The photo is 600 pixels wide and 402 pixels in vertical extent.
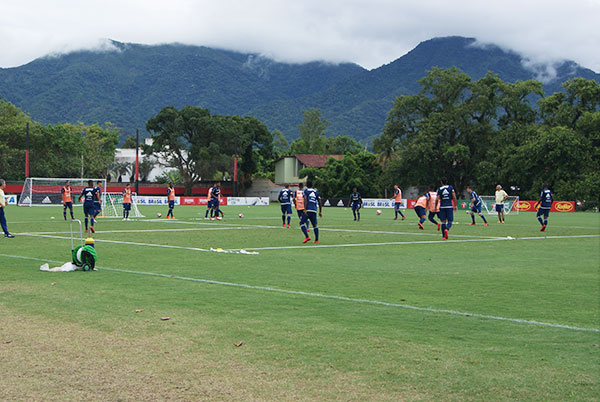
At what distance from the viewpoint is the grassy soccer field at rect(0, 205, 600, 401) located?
5.31 meters

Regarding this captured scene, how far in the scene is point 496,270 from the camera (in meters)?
13.5

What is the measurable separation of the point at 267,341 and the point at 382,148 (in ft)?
245

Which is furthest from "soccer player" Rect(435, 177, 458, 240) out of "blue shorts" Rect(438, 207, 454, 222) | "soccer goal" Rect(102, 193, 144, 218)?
"soccer goal" Rect(102, 193, 144, 218)

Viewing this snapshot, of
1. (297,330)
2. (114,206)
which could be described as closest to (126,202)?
(114,206)

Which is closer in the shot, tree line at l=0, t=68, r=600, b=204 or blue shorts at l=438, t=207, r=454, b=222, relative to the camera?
blue shorts at l=438, t=207, r=454, b=222

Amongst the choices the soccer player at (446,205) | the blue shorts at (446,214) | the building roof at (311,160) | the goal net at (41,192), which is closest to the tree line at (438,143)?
the building roof at (311,160)

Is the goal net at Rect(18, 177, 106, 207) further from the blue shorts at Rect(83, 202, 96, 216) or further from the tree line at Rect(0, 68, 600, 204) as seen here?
the blue shorts at Rect(83, 202, 96, 216)

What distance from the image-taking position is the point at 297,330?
722 centimetres

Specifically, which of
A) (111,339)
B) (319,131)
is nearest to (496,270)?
(111,339)

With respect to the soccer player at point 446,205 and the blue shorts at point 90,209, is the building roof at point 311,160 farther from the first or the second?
the soccer player at point 446,205

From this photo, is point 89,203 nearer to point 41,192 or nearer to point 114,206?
point 114,206

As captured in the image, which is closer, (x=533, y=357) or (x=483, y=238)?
(x=533, y=357)

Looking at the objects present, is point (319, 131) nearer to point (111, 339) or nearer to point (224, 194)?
point (224, 194)

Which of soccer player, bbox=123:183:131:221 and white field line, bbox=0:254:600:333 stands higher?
soccer player, bbox=123:183:131:221
